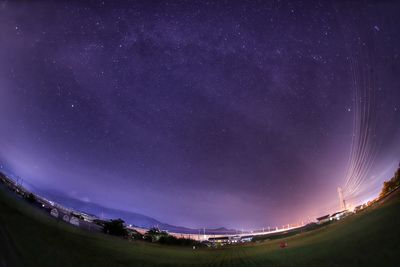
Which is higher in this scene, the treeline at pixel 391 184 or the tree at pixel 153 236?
the treeline at pixel 391 184

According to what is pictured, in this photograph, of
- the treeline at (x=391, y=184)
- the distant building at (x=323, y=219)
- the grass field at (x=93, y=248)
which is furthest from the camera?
the distant building at (x=323, y=219)

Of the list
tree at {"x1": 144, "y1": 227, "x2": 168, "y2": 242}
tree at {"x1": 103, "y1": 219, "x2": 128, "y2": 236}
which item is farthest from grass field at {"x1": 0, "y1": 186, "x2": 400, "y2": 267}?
tree at {"x1": 144, "y1": 227, "x2": 168, "y2": 242}

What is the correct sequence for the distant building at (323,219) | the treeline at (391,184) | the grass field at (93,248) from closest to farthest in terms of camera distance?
1. the grass field at (93,248)
2. the treeline at (391,184)
3. the distant building at (323,219)

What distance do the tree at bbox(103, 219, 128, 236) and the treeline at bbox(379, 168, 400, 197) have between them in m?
14.6

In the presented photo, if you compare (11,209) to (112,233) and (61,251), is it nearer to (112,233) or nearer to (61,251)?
(61,251)

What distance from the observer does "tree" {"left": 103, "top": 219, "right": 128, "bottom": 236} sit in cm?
1558

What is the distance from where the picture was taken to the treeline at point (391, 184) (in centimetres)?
915

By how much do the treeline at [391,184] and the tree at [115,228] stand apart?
573 inches

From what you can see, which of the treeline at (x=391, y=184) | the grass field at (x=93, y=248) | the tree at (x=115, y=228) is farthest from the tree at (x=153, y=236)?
the treeline at (x=391, y=184)

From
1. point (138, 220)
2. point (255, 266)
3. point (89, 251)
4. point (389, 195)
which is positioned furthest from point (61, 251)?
point (138, 220)

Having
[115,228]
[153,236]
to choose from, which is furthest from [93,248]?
[153,236]

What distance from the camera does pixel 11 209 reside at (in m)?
7.52

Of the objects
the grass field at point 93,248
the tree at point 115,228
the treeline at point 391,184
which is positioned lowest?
the grass field at point 93,248

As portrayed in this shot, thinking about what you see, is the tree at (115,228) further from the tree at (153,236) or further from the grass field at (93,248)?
the grass field at (93,248)
